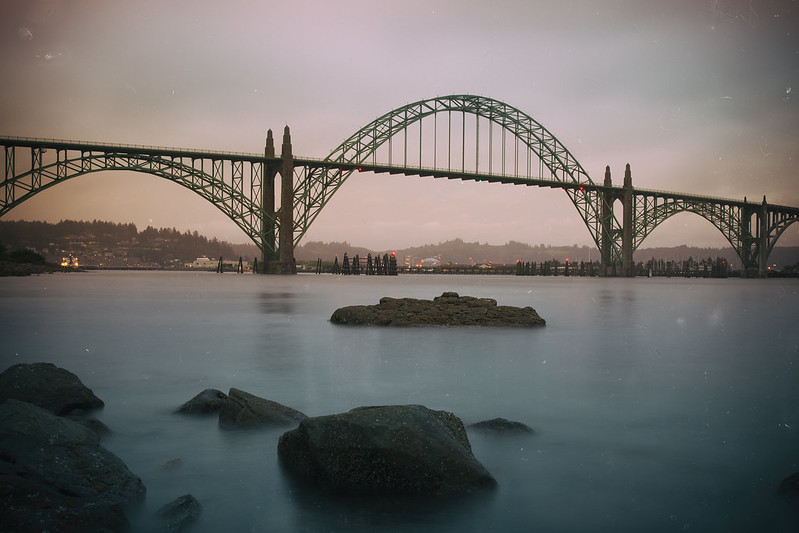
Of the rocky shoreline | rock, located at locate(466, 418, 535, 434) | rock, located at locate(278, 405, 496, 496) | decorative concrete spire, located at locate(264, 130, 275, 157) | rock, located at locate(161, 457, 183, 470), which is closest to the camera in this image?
the rocky shoreline

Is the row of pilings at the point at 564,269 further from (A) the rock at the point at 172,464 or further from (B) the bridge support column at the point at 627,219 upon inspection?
(A) the rock at the point at 172,464

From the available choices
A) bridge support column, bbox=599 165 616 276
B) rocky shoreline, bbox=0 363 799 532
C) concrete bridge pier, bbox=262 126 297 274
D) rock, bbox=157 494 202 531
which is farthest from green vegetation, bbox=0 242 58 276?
bridge support column, bbox=599 165 616 276

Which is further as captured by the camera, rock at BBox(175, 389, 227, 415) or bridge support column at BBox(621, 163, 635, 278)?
bridge support column at BBox(621, 163, 635, 278)

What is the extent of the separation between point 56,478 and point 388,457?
193cm

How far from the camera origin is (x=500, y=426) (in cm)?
548

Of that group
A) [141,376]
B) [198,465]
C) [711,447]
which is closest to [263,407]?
[198,465]

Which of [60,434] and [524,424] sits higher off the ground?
[60,434]

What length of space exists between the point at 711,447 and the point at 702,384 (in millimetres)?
3325

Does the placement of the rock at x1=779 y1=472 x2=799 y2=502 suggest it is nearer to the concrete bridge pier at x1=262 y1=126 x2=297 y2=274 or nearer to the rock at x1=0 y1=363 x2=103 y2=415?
the rock at x1=0 y1=363 x2=103 y2=415

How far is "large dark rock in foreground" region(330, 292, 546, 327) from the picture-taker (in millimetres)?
15539

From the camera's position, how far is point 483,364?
935cm

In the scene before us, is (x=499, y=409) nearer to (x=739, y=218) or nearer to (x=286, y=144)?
(x=286, y=144)

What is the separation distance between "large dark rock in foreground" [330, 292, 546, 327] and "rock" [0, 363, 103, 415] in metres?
9.67

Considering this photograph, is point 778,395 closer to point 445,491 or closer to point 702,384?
point 702,384
